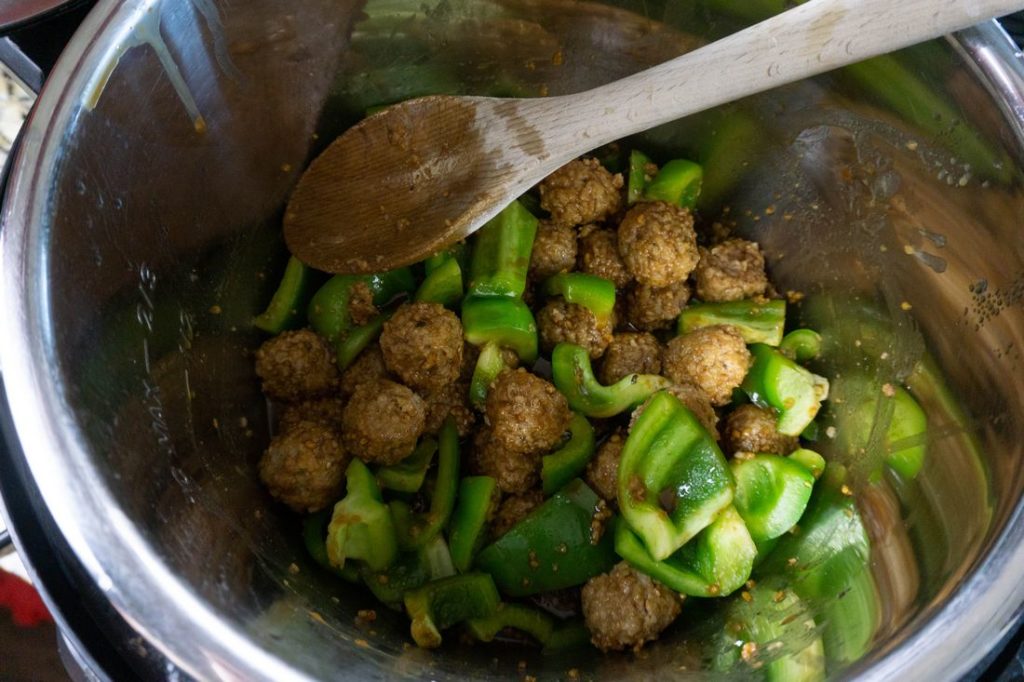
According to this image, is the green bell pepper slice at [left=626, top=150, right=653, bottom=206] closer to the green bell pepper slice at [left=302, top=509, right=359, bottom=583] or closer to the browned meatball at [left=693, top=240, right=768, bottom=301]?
the browned meatball at [left=693, top=240, right=768, bottom=301]

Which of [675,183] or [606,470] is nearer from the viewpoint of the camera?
[606,470]

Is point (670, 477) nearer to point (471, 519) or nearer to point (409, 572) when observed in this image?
point (471, 519)

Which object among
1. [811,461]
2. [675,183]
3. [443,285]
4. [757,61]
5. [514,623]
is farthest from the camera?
[675,183]

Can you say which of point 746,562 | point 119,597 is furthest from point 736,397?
point 119,597

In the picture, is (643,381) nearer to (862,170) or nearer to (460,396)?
(460,396)

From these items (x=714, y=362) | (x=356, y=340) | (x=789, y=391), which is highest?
(x=356, y=340)

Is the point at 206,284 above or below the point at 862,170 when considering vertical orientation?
above

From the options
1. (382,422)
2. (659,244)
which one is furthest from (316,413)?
(659,244)

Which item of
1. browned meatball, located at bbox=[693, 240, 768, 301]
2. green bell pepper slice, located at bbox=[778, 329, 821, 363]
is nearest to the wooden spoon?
browned meatball, located at bbox=[693, 240, 768, 301]
